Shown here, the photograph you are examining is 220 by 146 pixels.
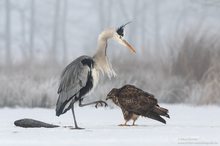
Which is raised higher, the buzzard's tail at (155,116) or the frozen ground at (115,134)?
the buzzard's tail at (155,116)

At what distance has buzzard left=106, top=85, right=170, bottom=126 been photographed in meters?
6.23

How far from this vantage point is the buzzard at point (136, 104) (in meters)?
6.23

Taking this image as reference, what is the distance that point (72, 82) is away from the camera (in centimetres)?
606

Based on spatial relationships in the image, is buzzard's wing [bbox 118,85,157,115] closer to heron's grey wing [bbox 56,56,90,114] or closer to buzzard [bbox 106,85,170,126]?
buzzard [bbox 106,85,170,126]

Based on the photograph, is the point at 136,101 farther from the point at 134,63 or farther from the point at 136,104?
the point at 134,63

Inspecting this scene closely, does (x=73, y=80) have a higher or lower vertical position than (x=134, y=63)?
higher

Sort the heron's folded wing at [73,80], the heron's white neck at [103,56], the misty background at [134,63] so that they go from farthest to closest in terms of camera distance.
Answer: the misty background at [134,63] → the heron's white neck at [103,56] → the heron's folded wing at [73,80]

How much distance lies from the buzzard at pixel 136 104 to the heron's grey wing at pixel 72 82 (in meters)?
0.36

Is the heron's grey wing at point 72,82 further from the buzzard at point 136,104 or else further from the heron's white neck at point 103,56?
the buzzard at point 136,104

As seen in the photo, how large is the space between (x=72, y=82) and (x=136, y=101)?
0.55 m

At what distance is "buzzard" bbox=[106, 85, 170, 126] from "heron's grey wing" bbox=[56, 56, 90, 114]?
36 cm

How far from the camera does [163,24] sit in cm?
3212

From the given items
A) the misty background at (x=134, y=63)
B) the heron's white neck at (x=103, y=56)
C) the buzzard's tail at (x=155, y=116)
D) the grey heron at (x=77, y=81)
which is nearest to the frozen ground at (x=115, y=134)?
the buzzard's tail at (x=155, y=116)

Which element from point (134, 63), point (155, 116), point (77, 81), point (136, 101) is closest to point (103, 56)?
point (77, 81)
